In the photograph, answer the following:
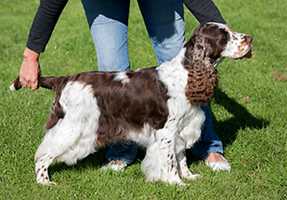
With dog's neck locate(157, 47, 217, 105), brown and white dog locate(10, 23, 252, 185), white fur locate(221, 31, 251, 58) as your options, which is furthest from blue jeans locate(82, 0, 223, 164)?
white fur locate(221, 31, 251, 58)

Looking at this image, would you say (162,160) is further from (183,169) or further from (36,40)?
(36,40)

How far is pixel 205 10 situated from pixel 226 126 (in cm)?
177

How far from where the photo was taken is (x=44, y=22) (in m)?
5.08

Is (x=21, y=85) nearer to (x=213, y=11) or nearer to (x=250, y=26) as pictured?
(x=213, y=11)

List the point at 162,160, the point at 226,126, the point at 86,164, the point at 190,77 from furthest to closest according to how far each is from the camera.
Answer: the point at 226,126 → the point at 86,164 → the point at 162,160 → the point at 190,77

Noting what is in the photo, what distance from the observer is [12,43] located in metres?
11.4

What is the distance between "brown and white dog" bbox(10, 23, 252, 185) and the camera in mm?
5109

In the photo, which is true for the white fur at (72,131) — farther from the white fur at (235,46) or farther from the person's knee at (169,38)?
the white fur at (235,46)

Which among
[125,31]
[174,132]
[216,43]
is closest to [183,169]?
[174,132]

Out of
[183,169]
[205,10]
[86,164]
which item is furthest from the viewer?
[86,164]

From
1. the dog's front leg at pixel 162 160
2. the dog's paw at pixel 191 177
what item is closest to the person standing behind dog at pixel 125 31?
the dog's paw at pixel 191 177

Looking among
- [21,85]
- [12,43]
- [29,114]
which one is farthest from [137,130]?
[12,43]

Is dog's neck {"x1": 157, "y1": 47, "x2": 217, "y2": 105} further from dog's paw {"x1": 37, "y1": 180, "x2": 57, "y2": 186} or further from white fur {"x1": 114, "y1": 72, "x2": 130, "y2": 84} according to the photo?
dog's paw {"x1": 37, "y1": 180, "x2": 57, "y2": 186}

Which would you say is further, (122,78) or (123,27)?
(123,27)
